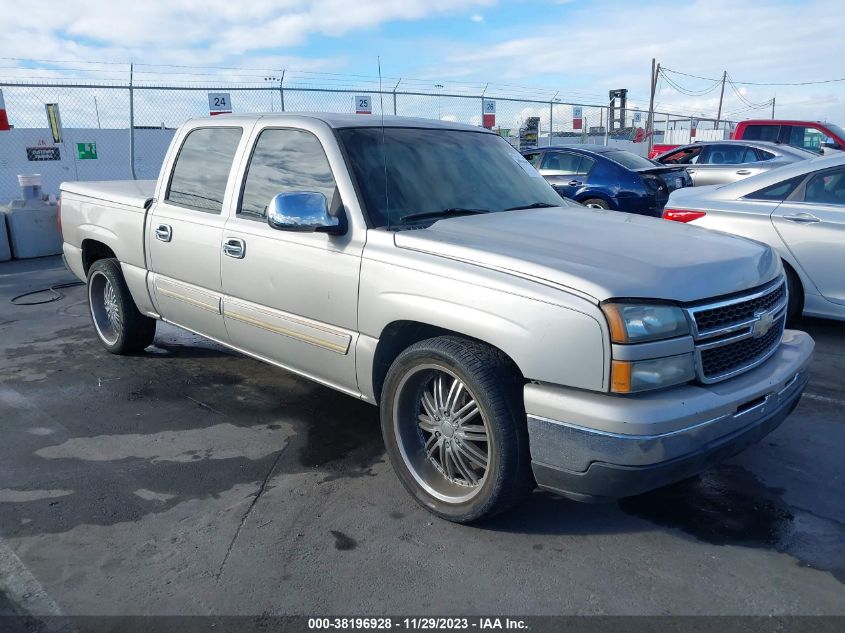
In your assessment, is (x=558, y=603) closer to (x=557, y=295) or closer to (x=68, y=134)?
(x=557, y=295)

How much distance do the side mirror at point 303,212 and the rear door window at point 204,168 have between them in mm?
1096

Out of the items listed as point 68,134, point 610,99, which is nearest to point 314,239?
point 68,134

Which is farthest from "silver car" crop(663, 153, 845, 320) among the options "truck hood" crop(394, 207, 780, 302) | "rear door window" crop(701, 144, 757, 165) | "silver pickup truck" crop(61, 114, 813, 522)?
"rear door window" crop(701, 144, 757, 165)

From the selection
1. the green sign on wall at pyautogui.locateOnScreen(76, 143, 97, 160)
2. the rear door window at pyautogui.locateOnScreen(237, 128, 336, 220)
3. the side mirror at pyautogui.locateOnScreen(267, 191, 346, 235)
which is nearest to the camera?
the side mirror at pyautogui.locateOnScreen(267, 191, 346, 235)

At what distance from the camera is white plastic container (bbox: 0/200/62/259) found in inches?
432

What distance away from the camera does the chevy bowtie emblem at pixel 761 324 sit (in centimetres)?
326

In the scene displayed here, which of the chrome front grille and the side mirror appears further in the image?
the side mirror

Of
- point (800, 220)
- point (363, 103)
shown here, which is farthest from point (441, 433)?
point (363, 103)

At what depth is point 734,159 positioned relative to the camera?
12.5 m

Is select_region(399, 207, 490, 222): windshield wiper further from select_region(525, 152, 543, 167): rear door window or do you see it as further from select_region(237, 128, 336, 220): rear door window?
select_region(525, 152, 543, 167): rear door window

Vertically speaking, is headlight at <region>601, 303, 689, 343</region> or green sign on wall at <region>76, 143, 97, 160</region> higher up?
green sign on wall at <region>76, 143, 97, 160</region>

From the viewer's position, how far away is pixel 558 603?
282 cm

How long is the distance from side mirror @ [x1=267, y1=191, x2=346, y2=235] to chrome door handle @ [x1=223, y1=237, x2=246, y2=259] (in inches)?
28.1

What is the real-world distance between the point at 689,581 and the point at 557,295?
1.28m
